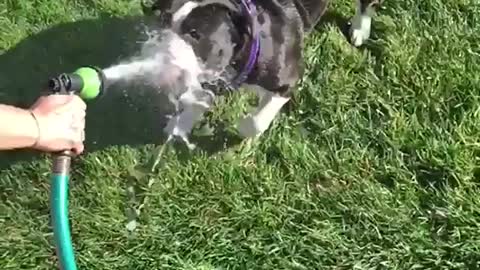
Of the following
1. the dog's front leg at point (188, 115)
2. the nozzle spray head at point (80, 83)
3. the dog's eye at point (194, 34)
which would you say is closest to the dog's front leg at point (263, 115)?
the dog's front leg at point (188, 115)

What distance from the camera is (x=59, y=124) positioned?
2.36 metres

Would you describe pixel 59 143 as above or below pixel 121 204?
above

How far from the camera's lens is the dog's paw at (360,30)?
4059 mm

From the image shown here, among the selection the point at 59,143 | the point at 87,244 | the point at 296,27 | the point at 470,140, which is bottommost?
the point at 87,244

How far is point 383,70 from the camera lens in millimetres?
3951

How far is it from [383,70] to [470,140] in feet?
1.66


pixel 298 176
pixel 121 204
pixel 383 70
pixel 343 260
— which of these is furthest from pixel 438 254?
pixel 121 204

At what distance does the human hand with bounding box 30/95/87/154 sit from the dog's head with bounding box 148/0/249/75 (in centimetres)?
113

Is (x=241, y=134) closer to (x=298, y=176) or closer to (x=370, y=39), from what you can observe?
(x=298, y=176)

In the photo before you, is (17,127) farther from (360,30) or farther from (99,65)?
(360,30)

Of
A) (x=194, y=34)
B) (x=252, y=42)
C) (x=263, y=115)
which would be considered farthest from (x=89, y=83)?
(x=263, y=115)

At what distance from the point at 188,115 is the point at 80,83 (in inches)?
52.7

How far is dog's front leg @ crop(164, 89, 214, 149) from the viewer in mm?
3766

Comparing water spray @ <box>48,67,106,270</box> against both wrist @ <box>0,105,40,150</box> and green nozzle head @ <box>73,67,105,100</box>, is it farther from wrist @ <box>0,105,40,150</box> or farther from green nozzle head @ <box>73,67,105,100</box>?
green nozzle head @ <box>73,67,105,100</box>
